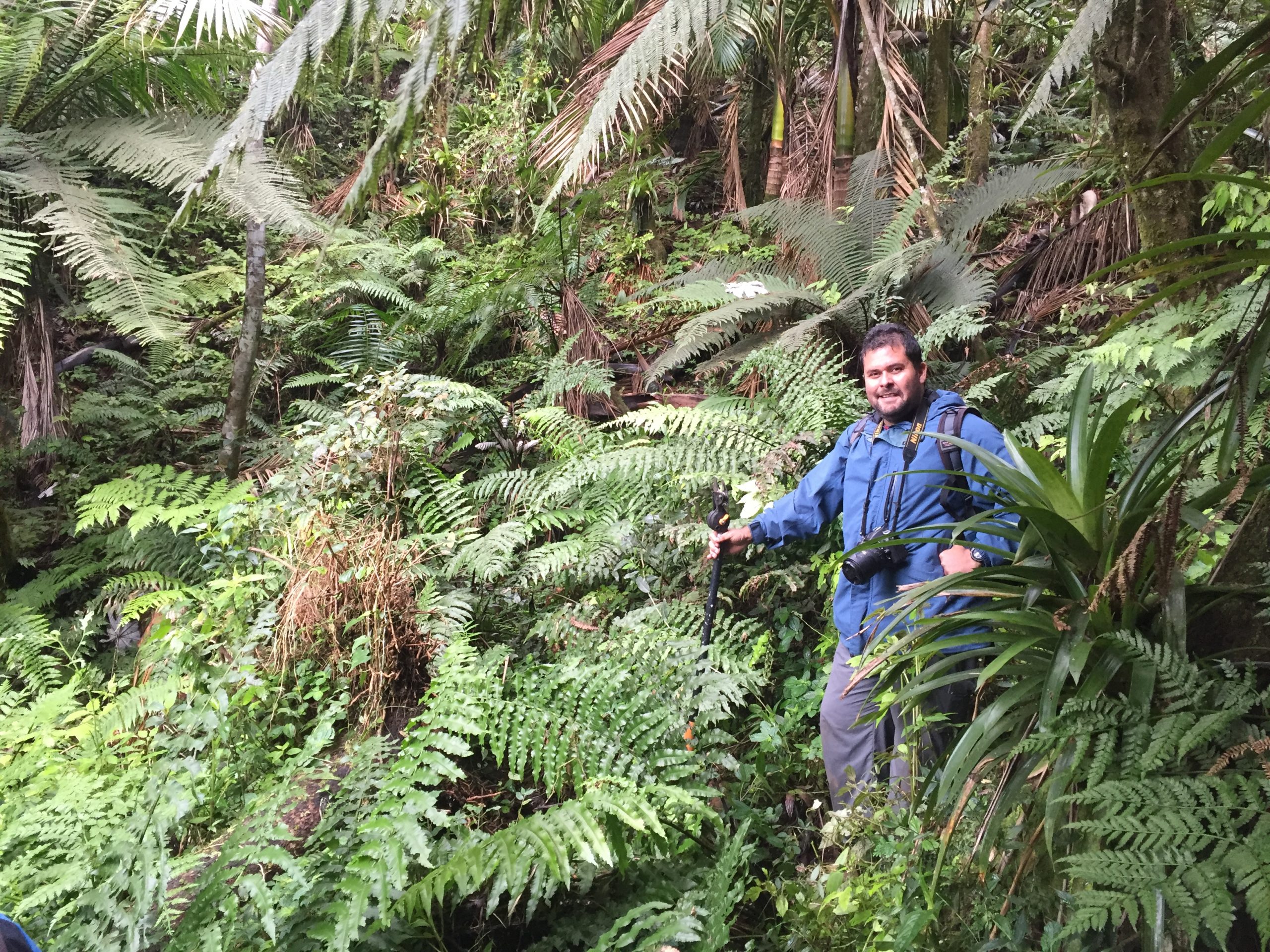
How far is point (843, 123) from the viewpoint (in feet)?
16.9

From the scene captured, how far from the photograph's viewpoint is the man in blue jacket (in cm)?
256

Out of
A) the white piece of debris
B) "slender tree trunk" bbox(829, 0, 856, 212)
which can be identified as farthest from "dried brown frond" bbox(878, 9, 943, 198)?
the white piece of debris

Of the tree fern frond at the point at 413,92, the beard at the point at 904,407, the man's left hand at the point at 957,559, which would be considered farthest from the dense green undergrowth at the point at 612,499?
the beard at the point at 904,407

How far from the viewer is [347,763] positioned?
2721 millimetres

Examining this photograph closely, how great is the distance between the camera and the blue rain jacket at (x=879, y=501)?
2.54 meters

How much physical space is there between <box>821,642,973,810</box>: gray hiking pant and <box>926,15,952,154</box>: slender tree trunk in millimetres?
4854

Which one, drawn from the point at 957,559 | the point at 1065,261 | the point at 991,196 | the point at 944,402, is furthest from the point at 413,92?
the point at 1065,261

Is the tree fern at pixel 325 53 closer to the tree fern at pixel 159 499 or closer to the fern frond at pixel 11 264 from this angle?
the fern frond at pixel 11 264

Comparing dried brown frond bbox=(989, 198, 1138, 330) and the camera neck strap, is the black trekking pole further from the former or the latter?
dried brown frond bbox=(989, 198, 1138, 330)

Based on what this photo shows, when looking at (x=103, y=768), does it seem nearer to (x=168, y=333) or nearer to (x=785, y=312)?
(x=168, y=333)

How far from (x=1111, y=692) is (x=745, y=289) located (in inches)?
128

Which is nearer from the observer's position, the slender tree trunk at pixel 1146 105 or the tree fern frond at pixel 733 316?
the slender tree trunk at pixel 1146 105

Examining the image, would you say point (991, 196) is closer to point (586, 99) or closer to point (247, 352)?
point (586, 99)

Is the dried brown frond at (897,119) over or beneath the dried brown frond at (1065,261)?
over
